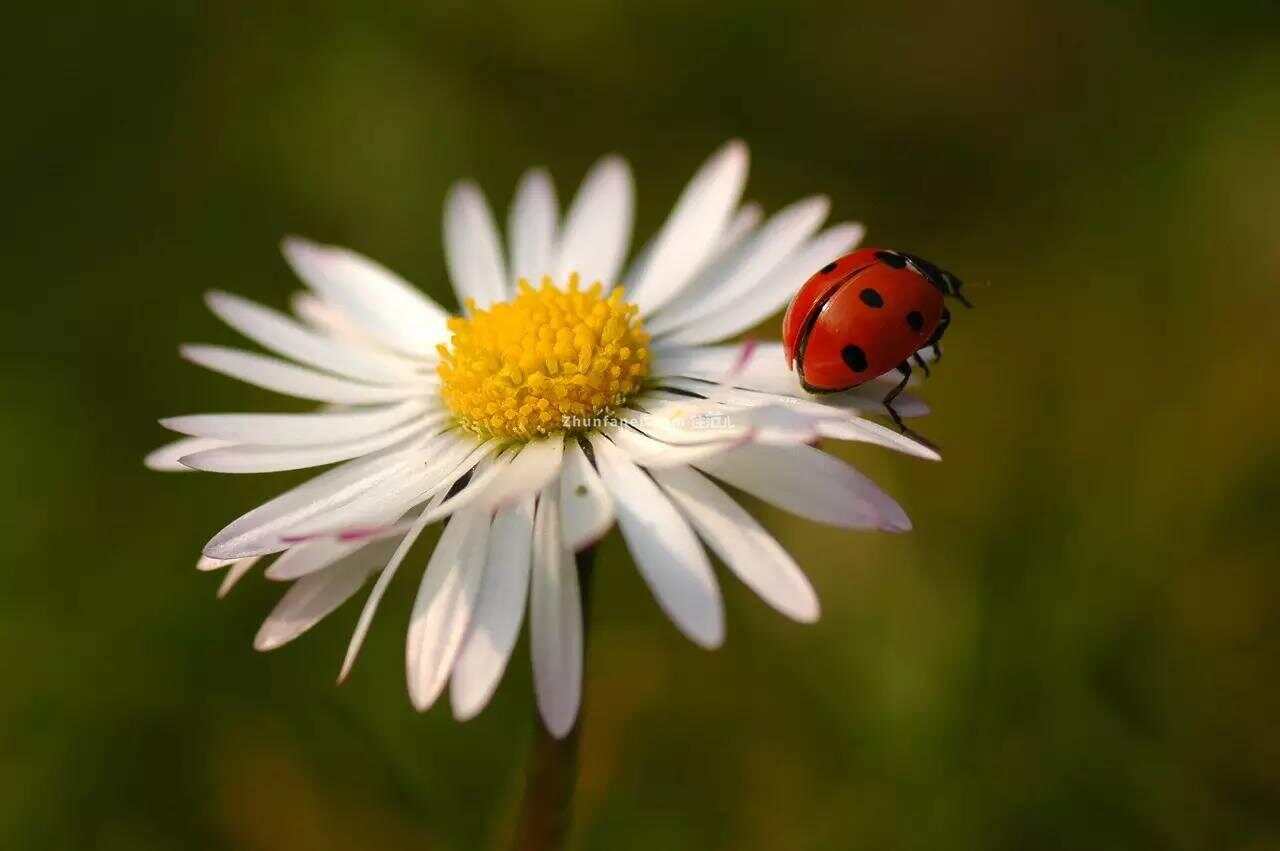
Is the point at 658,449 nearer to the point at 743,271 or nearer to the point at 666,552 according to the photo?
the point at 666,552

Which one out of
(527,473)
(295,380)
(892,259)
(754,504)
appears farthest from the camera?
(754,504)

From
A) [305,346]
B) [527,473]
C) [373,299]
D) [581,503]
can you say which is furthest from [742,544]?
[373,299]

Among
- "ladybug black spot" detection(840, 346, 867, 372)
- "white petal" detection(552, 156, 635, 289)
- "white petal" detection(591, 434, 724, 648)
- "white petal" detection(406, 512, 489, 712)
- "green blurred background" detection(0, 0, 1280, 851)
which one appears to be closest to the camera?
"white petal" detection(591, 434, 724, 648)

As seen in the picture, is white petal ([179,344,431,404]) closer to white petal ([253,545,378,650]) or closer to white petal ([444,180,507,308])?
white petal ([444,180,507,308])

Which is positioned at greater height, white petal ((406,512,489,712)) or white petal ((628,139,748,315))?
white petal ((628,139,748,315))

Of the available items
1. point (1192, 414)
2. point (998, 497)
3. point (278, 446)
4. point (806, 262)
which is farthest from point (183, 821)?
point (1192, 414)

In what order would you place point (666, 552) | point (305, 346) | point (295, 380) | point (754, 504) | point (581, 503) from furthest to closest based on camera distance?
1. point (754, 504)
2. point (305, 346)
3. point (295, 380)
4. point (581, 503)
5. point (666, 552)

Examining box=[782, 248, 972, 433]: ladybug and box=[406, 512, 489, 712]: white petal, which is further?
box=[782, 248, 972, 433]: ladybug

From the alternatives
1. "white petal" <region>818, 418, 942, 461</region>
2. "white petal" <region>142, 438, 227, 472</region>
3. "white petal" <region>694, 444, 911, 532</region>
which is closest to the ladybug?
"white petal" <region>818, 418, 942, 461</region>
